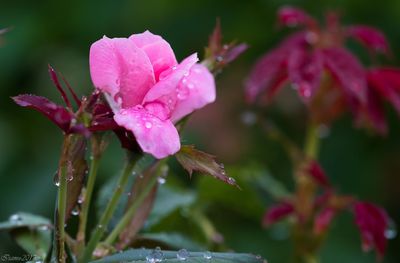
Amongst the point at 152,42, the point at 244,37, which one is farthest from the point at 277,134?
the point at 244,37

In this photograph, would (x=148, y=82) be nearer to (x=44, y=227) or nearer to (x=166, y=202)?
(x=44, y=227)

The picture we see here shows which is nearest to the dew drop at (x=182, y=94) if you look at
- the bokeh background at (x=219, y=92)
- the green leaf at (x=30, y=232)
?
the green leaf at (x=30, y=232)

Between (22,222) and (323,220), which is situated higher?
(22,222)

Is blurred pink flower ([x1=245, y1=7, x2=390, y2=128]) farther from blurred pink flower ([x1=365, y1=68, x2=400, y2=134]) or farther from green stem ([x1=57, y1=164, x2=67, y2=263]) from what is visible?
green stem ([x1=57, y1=164, x2=67, y2=263])

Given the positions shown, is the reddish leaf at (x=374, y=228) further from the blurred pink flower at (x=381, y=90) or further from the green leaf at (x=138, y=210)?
the green leaf at (x=138, y=210)

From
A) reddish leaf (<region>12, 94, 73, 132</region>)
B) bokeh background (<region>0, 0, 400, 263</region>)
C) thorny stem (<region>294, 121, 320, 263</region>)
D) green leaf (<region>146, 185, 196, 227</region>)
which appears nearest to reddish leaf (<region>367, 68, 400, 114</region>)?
thorny stem (<region>294, 121, 320, 263</region>)

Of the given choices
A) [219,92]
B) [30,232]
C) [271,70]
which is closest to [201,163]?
[30,232]

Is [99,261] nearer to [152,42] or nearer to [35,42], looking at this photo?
[152,42]
